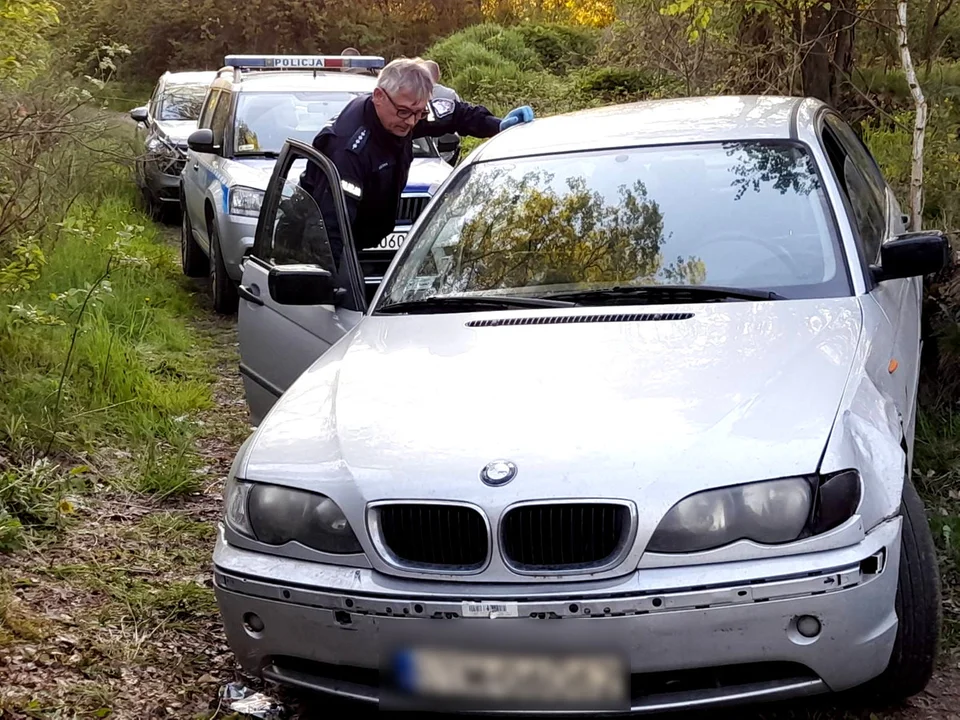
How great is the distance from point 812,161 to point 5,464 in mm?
3417

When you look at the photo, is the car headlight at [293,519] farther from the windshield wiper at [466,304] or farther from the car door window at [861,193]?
the car door window at [861,193]

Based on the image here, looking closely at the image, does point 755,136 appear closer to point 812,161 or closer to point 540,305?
point 812,161

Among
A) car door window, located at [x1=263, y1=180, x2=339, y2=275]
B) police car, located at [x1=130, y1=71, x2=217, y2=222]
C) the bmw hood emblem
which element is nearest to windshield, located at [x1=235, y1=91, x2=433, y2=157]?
police car, located at [x1=130, y1=71, x2=217, y2=222]

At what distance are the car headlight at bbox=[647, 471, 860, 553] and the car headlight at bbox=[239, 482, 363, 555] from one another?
77cm

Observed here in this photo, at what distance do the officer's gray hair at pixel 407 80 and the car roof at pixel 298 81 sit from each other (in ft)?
12.1

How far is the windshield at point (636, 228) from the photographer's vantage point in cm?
383

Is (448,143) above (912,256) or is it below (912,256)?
below

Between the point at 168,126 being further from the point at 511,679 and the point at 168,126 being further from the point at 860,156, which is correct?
the point at 511,679

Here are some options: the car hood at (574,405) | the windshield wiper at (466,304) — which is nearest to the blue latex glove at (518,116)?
the windshield wiper at (466,304)

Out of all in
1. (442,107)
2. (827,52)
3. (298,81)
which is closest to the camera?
(442,107)

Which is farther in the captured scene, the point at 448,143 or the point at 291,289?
the point at 448,143

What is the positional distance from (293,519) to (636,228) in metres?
1.65

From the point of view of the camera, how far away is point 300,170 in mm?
7855

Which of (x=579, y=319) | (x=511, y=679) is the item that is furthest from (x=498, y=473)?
(x=579, y=319)
